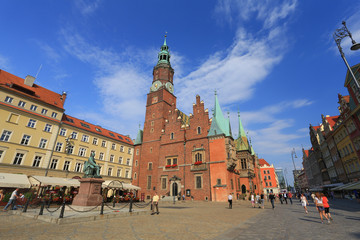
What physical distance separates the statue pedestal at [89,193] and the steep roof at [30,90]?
2250cm

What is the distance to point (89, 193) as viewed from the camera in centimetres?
1310

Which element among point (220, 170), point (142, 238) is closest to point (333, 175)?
point (220, 170)

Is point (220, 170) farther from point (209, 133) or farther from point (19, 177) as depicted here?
point (19, 177)

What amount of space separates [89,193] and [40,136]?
21041mm

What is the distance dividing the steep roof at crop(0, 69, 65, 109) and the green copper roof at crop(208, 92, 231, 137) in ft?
92.7

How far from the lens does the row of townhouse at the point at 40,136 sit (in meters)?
24.3

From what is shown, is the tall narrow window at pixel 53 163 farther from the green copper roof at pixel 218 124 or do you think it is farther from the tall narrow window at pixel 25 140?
the green copper roof at pixel 218 124

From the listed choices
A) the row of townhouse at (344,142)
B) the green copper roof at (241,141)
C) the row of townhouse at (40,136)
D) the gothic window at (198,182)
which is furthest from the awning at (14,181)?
the row of townhouse at (344,142)

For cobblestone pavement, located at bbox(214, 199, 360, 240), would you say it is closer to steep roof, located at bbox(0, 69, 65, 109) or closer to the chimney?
steep roof, located at bbox(0, 69, 65, 109)

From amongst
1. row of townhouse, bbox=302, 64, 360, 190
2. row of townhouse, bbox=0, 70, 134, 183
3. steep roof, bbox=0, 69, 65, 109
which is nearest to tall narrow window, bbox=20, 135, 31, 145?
row of townhouse, bbox=0, 70, 134, 183

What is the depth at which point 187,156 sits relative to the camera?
1310 inches

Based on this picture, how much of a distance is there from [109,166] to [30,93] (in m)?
19.3

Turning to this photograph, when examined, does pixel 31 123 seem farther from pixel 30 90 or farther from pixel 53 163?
pixel 53 163

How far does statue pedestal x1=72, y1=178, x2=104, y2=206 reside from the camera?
42.1ft
